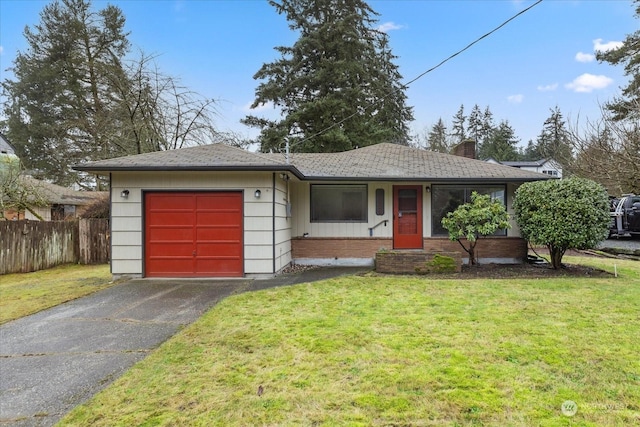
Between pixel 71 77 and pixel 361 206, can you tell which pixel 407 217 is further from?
pixel 71 77

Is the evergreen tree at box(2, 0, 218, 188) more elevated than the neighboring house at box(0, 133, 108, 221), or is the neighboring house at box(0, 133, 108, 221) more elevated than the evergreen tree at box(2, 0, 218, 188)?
the evergreen tree at box(2, 0, 218, 188)

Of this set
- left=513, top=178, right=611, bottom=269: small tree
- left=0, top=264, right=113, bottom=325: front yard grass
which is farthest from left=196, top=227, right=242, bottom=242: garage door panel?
left=513, top=178, right=611, bottom=269: small tree

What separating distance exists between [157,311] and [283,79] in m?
18.9

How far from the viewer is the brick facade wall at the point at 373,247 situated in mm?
9180

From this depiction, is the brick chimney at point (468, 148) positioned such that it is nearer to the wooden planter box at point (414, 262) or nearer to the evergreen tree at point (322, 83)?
the wooden planter box at point (414, 262)

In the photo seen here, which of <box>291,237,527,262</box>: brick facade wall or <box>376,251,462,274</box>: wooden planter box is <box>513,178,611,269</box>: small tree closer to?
<box>291,237,527,262</box>: brick facade wall

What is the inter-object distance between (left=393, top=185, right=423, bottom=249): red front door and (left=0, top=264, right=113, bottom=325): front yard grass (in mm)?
6944

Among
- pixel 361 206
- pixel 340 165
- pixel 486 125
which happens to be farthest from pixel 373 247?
pixel 486 125

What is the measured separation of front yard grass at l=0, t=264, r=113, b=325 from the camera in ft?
18.0

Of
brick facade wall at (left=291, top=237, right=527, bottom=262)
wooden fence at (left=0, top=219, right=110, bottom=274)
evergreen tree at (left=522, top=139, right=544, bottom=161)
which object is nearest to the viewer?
wooden fence at (left=0, top=219, right=110, bottom=274)

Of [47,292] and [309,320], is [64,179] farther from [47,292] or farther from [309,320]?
[309,320]

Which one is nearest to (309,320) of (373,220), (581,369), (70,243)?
(581,369)

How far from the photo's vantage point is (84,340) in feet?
13.0

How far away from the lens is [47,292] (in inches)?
254
